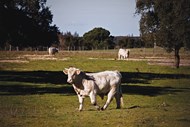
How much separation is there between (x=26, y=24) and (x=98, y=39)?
10228 cm

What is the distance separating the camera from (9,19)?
129 ft

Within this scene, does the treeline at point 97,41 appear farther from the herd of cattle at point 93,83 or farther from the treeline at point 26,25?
the herd of cattle at point 93,83

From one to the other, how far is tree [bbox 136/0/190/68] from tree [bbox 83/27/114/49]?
79.5 metres

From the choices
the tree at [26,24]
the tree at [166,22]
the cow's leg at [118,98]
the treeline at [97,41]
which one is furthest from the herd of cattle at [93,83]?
the treeline at [97,41]

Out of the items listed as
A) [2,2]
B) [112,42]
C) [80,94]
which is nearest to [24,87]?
[2,2]

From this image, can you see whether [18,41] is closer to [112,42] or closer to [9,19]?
[9,19]

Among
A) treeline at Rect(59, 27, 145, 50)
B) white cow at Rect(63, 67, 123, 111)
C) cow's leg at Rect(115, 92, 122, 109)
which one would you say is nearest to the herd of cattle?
white cow at Rect(63, 67, 123, 111)

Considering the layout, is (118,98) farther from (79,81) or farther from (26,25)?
(26,25)

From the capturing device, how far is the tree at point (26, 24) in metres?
38.9

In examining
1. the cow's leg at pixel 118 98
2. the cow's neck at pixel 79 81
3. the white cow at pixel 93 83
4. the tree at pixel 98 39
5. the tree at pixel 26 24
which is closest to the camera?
the white cow at pixel 93 83

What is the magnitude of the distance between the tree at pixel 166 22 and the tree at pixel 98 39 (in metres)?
79.5

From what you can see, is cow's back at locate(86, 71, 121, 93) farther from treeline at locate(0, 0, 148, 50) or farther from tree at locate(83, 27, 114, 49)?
tree at locate(83, 27, 114, 49)

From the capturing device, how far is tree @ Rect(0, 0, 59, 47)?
38.9 metres

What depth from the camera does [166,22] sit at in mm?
52406
